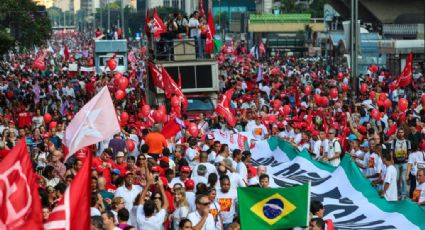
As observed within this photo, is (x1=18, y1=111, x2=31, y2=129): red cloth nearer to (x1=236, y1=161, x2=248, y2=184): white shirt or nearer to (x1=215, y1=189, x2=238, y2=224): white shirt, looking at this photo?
(x1=236, y1=161, x2=248, y2=184): white shirt

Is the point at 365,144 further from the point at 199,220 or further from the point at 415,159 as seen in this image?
the point at 199,220

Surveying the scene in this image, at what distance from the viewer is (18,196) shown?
917cm

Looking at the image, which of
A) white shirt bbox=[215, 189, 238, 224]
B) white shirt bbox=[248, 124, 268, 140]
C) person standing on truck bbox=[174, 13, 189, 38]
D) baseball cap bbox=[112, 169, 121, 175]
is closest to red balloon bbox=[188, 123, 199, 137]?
white shirt bbox=[248, 124, 268, 140]

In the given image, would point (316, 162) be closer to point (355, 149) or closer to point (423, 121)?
point (355, 149)

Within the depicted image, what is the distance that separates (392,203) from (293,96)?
19922mm

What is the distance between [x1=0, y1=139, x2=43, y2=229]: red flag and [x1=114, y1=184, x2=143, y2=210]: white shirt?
408 centimetres

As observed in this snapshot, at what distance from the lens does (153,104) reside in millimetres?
29797

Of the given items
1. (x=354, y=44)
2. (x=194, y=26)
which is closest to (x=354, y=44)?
(x=354, y=44)

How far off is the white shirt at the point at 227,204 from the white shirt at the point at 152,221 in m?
1.28

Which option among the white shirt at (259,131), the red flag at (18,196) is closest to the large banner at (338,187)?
the white shirt at (259,131)

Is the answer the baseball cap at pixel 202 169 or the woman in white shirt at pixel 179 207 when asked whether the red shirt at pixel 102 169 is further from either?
the woman in white shirt at pixel 179 207

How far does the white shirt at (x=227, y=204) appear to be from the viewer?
1340 centimetres

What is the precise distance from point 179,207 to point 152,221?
0.71 m

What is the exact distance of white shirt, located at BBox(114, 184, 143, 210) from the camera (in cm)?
1341
